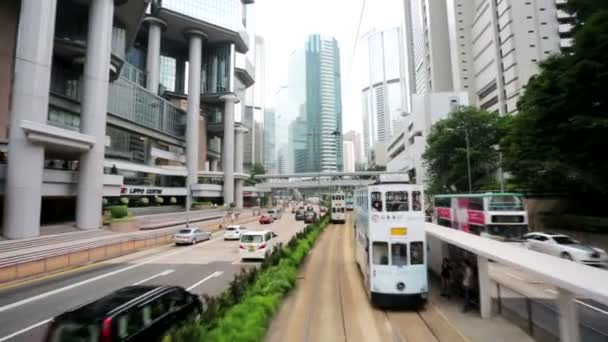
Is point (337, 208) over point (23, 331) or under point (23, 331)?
over

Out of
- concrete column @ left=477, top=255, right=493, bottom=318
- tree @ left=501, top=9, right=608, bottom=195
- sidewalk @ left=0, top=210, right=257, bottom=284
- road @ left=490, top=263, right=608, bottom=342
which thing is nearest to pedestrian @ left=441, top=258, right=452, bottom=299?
road @ left=490, top=263, right=608, bottom=342

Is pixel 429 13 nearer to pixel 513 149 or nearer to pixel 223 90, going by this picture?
pixel 223 90

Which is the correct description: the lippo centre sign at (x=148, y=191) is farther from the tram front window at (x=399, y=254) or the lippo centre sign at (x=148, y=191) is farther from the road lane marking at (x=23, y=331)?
Answer: the tram front window at (x=399, y=254)

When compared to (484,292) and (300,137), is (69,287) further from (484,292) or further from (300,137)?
(300,137)

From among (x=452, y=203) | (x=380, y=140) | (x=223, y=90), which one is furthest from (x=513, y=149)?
(x=380, y=140)

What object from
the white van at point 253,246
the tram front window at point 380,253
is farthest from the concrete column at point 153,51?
the tram front window at point 380,253

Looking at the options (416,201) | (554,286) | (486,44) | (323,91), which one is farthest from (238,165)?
(554,286)

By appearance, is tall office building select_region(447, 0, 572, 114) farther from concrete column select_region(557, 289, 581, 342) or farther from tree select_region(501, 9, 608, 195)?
concrete column select_region(557, 289, 581, 342)
